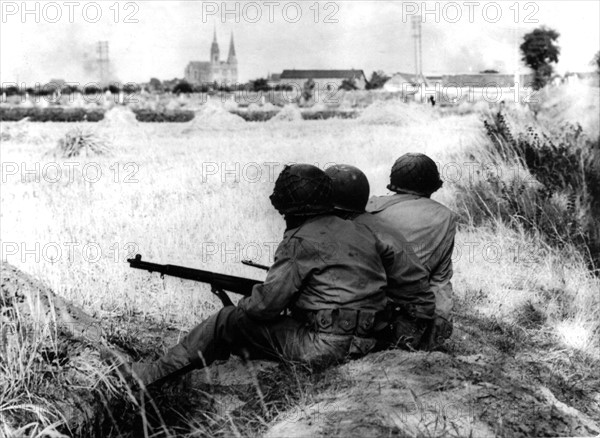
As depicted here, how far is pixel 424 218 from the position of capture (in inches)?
215

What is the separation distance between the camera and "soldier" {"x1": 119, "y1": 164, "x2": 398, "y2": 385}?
14.5ft

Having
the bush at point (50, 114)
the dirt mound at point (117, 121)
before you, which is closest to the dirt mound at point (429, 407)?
the dirt mound at point (117, 121)

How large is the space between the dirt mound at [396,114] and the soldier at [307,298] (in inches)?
749

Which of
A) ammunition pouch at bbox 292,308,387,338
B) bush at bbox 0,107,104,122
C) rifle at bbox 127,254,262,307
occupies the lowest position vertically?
ammunition pouch at bbox 292,308,387,338

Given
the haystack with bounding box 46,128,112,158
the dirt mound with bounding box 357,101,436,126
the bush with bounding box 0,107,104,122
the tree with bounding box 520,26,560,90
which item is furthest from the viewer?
the bush with bounding box 0,107,104,122

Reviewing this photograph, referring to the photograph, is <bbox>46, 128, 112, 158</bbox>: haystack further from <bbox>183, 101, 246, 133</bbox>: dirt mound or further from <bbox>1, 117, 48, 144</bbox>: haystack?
A: <bbox>183, 101, 246, 133</bbox>: dirt mound

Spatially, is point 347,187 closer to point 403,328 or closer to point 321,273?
point 321,273

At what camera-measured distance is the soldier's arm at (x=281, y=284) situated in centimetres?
439

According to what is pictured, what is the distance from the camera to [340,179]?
4.96 m

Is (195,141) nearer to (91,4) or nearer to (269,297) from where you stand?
(91,4)

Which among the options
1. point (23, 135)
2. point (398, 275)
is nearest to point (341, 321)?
point (398, 275)

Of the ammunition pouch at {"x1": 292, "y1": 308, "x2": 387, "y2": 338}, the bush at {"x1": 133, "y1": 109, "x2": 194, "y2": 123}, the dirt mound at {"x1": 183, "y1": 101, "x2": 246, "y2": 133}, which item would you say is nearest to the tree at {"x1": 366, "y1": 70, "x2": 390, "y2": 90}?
the bush at {"x1": 133, "y1": 109, "x2": 194, "y2": 123}

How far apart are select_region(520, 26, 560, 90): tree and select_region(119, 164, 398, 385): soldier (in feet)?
66.8

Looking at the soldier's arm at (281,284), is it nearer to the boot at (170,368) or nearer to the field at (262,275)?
the field at (262,275)
